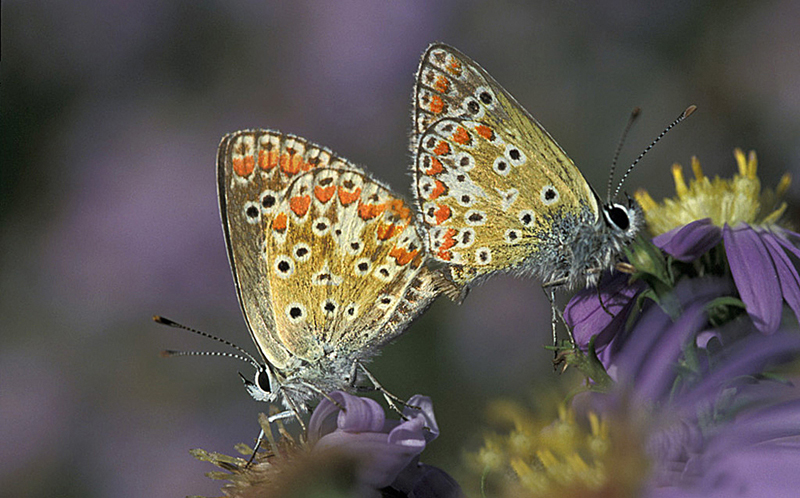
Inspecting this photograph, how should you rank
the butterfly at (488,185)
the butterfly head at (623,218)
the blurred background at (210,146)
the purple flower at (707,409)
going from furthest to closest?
1. the blurred background at (210,146)
2. the butterfly at (488,185)
3. the butterfly head at (623,218)
4. the purple flower at (707,409)

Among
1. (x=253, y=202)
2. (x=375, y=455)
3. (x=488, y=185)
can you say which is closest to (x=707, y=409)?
(x=375, y=455)

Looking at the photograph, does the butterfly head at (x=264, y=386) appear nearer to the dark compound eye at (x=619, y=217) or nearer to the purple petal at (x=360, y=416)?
the purple petal at (x=360, y=416)

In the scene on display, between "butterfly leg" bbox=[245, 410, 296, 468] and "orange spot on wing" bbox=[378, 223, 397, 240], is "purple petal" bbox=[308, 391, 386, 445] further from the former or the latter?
"orange spot on wing" bbox=[378, 223, 397, 240]

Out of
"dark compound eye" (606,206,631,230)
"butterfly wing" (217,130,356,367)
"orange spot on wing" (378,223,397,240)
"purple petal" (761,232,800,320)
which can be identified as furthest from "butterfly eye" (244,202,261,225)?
"purple petal" (761,232,800,320)

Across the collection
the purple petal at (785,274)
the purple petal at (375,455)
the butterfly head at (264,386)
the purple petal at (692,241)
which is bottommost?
the butterfly head at (264,386)

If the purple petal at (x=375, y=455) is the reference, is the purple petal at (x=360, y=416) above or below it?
above

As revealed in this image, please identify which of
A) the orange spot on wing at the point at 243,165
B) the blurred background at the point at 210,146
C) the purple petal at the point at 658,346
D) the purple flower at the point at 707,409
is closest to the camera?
the purple flower at the point at 707,409

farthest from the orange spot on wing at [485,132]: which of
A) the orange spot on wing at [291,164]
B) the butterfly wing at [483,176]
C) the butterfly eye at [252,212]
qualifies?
the butterfly eye at [252,212]

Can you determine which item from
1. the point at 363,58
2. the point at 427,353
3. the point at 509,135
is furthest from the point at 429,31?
the point at 509,135
